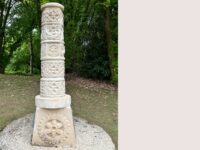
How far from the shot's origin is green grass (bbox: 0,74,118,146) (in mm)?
5039

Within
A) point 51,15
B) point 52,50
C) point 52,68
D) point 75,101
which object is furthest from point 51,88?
point 75,101

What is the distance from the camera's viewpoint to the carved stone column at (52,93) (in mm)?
3752

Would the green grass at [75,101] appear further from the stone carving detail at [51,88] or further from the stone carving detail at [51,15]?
the stone carving detail at [51,15]

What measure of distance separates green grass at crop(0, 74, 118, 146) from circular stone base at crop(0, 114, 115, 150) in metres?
0.27

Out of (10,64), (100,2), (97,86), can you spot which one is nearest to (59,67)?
(97,86)

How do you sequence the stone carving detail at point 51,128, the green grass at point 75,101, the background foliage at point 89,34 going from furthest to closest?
the background foliage at point 89,34 < the green grass at point 75,101 < the stone carving detail at point 51,128

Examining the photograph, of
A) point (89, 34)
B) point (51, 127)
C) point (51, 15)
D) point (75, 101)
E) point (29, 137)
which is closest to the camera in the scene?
point (51, 15)

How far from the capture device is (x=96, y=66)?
28.1ft

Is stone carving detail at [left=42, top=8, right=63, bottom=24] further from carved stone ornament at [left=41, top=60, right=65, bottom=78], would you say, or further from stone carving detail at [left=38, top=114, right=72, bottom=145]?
stone carving detail at [left=38, top=114, right=72, bottom=145]

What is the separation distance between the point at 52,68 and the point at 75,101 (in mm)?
2445

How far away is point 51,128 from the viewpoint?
3.85 metres

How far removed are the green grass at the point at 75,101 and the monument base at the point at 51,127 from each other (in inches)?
37.7

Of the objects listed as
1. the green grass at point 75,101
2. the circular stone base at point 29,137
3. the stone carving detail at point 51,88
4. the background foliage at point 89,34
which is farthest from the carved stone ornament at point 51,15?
the background foliage at point 89,34

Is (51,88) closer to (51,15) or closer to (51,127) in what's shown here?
(51,127)
